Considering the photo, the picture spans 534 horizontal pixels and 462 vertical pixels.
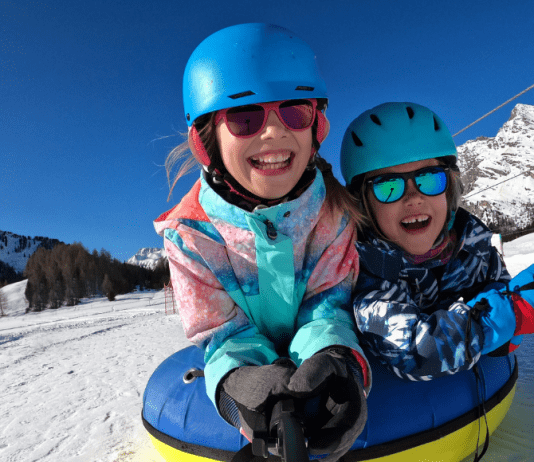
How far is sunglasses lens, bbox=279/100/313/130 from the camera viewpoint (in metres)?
1.57

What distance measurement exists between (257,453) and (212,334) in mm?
613

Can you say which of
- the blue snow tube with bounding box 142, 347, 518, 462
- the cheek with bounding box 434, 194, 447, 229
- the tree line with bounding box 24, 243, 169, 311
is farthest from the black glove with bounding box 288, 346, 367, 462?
the tree line with bounding box 24, 243, 169, 311

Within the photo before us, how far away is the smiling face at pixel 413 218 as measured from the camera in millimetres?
1833

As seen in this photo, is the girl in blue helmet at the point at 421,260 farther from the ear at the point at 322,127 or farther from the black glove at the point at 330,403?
the black glove at the point at 330,403

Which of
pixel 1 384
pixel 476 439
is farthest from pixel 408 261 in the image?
pixel 1 384

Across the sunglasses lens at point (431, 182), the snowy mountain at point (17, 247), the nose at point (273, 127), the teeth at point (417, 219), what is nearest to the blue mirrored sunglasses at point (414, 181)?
the sunglasses lens at point (431, 182)

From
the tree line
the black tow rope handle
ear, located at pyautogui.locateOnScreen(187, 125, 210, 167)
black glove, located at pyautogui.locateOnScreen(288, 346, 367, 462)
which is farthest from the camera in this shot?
the tree line

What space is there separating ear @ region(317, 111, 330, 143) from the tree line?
143 ft

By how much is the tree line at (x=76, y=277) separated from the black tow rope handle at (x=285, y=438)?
144 ft

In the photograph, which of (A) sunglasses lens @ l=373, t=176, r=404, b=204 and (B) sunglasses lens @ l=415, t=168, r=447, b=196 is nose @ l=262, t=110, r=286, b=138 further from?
(B) sunglasses lens @ l=415, t=168, r=447, b=196

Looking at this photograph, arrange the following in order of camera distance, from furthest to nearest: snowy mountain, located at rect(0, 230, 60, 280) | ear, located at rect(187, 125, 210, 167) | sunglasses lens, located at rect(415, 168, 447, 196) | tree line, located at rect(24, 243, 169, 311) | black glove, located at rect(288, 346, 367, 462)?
snowy mountain, located at rect(0, 230, 60, 280) < tree line, located at rect(24, 243, 169, 311) < sunglasses lens, located at rect(415, 168, 447, 196) < ear, located at rect(187, 125, 210, 167) < black glove, located at rect(288, 346, 367, 462)

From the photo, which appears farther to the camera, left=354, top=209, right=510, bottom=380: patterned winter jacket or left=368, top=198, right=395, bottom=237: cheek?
left=368, top=198, right=395, bottom=237: cheek

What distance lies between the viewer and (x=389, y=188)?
1.86m

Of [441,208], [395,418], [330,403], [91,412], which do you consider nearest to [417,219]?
[441,208]
